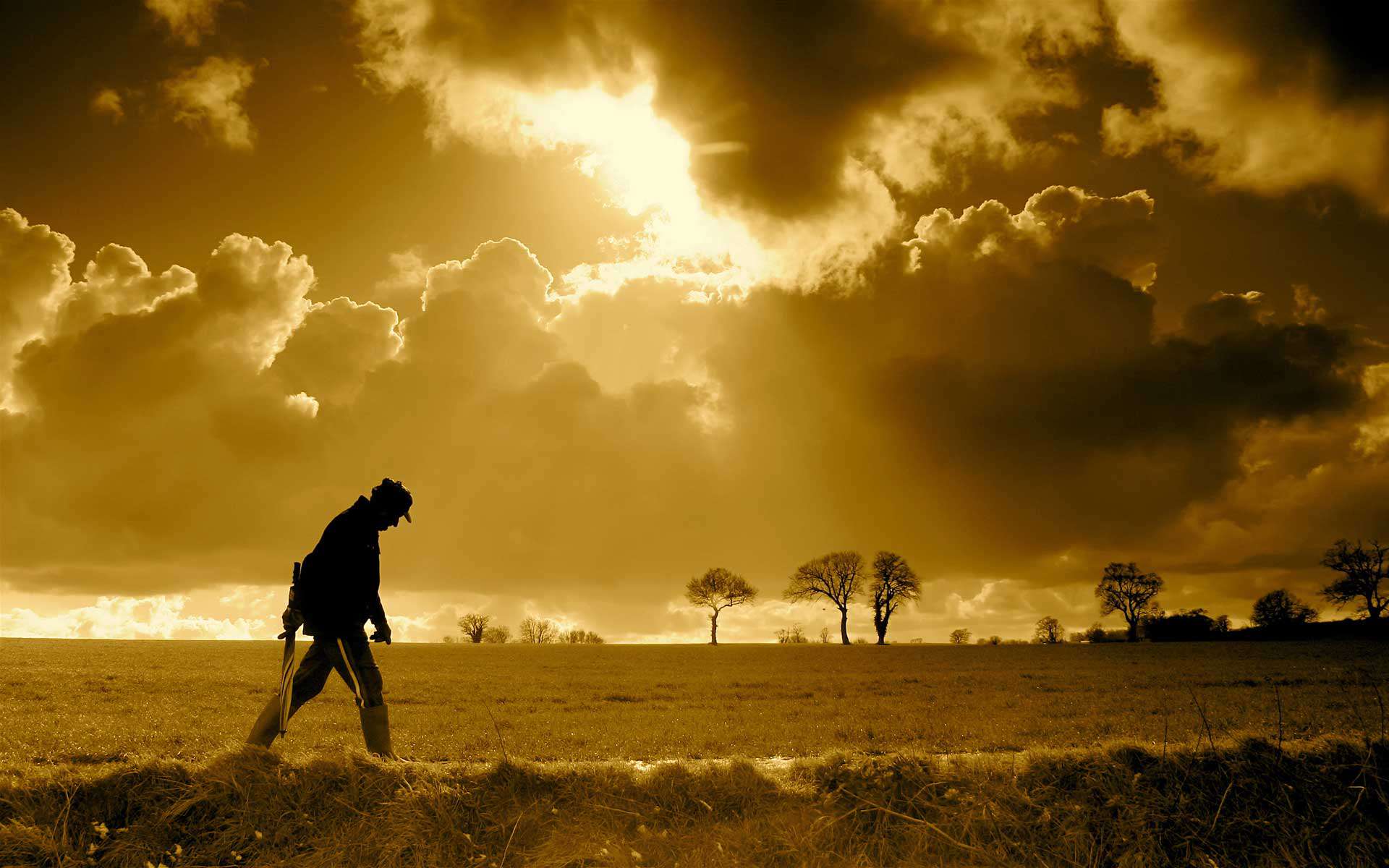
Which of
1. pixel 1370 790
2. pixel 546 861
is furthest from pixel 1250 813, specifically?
pixel 546 861

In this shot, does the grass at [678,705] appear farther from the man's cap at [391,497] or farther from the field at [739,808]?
the man's cap at [391,497]

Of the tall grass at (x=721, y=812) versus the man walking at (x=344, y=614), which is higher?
the man walking at (x=344, y=614)

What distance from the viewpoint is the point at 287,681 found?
6.04 m

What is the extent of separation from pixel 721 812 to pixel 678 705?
15.1 m

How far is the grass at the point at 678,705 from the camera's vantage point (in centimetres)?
1128

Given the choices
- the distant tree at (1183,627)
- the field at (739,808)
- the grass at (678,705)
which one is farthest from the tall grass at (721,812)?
the distant tree at (1183,627)

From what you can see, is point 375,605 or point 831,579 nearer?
point 375,605

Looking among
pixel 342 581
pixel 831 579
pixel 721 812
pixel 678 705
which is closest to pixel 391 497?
pixel 342 581

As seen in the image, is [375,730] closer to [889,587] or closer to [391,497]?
[391,497]

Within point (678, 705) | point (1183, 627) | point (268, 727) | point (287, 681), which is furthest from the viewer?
point (1183, 627)

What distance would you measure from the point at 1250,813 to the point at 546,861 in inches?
183

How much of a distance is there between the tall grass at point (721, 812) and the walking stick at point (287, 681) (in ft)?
2.49

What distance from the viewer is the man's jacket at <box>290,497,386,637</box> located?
6.30 meters

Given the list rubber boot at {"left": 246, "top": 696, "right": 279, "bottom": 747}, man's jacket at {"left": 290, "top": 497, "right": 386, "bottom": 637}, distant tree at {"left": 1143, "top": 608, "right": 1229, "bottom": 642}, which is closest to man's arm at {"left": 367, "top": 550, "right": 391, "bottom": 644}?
man's jacket at {"left": 290, "top": 497, "right": 386, "bottom": 637}
